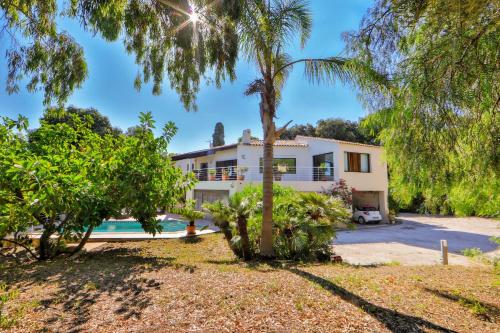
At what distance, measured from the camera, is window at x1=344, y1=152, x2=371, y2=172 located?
23.5 metres

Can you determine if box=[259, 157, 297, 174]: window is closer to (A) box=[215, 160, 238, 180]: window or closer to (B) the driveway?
(A) box=[215, 160, 238, 180]: window

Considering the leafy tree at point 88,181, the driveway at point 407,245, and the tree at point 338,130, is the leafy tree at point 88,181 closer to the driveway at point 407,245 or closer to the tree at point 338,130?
the driveway at point 407,245

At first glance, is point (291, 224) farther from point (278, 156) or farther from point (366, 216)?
point (278, 156)

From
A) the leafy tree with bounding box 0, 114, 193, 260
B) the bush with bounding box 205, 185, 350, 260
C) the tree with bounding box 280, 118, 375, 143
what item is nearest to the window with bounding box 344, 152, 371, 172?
the bush with bounding box 205, 185, 350, 260

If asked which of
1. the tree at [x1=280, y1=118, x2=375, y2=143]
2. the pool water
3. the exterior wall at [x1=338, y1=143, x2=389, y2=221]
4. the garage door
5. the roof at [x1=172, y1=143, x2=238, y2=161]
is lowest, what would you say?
the pool water

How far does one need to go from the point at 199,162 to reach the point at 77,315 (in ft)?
95.6

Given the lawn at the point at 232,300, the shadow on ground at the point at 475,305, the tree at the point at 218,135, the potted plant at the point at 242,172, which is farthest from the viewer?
the tree at the point at 218,135

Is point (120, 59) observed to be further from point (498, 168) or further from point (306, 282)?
point (498, 168)

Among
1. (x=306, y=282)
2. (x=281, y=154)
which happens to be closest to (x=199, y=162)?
(x=281, y=154)

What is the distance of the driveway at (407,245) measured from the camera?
1141 centimetres

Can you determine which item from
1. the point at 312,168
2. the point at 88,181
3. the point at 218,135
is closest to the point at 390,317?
the point at 88,181

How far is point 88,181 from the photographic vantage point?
6285 millimetres

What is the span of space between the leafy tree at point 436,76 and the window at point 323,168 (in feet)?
61.6

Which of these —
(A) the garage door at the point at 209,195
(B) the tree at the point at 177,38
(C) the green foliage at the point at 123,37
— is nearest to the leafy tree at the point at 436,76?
(B) the tree at the point at 177,38
